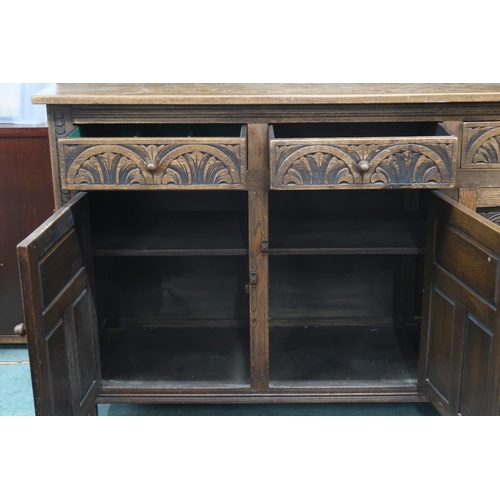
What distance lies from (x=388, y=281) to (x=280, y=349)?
0.53 m

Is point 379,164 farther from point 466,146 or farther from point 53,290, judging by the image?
point 53,290

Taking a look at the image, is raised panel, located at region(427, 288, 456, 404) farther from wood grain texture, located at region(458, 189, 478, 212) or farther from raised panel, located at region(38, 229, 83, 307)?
raised panel, located at region(38, 229, 83, 307)

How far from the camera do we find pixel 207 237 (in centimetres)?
220

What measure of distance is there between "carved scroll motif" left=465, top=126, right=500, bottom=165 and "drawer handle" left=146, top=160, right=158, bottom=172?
0.87 metres

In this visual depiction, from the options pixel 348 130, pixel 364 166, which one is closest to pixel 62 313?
pixel 364 166

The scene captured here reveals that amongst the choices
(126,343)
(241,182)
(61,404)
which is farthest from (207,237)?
(61,404)

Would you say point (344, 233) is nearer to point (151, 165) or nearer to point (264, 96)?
point (264, 96)

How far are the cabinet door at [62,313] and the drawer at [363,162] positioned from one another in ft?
1.90

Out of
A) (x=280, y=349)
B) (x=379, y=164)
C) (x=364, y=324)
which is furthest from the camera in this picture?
(x=364, y=324)

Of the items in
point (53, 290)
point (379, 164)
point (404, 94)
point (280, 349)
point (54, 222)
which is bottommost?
point (280, 349)

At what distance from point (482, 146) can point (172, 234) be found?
0.98m

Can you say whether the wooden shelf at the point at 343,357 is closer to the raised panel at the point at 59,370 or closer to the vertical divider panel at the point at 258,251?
the vertical divider panel at the point at 258,251

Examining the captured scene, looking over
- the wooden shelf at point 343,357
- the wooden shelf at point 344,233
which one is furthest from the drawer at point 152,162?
the wooden shelf at point 343,357

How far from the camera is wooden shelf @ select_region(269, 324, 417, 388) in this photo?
2.17m
